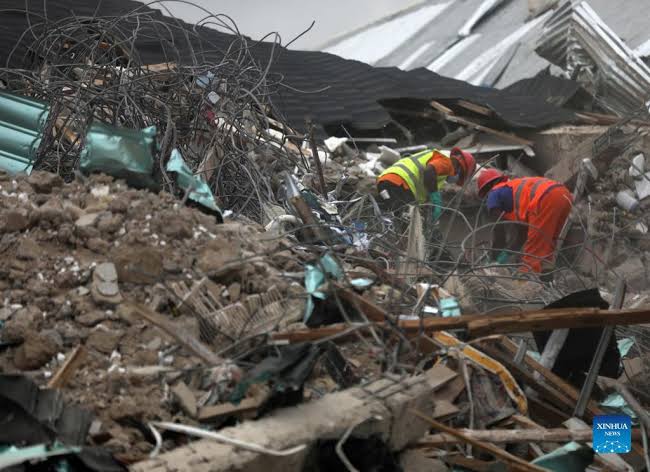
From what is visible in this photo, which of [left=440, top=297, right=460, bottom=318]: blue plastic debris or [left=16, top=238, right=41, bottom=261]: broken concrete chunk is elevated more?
[left=16, top=238, right=41, bottom=261]: broken concrete chunk

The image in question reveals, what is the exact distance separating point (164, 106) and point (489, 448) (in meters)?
4.51

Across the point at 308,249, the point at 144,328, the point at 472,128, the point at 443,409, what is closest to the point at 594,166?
the point at 472,128

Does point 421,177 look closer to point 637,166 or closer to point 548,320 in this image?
point 637,166

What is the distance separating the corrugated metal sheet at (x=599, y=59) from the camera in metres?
11.8

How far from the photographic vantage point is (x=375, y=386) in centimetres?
356

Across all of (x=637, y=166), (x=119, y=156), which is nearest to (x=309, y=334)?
(x=119, y=156)

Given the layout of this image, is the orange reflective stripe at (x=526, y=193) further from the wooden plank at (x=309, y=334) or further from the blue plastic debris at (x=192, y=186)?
the wooden plank at (x=309, y=334)

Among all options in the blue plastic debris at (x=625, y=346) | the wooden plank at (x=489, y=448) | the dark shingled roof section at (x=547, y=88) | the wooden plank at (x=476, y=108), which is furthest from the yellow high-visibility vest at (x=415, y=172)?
the wooden plank at (x=489, y=448)

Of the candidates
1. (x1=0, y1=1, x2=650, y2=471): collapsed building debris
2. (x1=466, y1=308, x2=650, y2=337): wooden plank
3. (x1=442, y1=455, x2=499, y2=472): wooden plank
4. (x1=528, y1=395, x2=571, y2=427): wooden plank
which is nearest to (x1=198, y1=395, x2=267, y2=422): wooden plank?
(x1=0, y1=1, x2=650, y2=471): collapsed building debris

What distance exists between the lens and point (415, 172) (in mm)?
8625

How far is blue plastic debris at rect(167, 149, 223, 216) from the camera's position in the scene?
16.7ft

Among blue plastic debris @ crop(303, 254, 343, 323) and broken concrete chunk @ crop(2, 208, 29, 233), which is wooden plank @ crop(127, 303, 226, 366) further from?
broken concrete chunk @ crop(2, 208, 29, 233)

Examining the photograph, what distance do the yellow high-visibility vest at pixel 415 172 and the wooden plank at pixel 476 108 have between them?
7.95 feet

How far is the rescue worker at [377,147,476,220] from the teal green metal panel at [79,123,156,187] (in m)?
3.61
